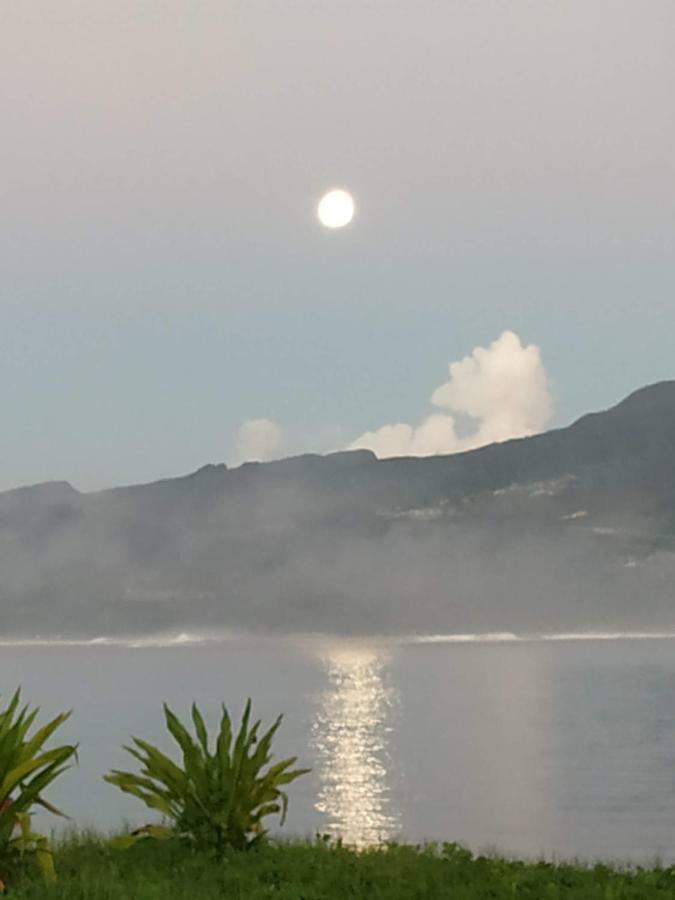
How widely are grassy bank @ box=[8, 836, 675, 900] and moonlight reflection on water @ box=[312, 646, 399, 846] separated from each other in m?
2.31

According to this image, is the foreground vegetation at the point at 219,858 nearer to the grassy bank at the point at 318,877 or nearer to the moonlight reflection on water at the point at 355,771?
the grassy bank at the point at 318,877

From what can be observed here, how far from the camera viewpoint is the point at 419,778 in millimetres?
90750

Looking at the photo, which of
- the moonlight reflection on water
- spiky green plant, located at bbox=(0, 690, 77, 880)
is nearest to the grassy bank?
spiky green plant, located at bbox=(0, 690, 77, 880)

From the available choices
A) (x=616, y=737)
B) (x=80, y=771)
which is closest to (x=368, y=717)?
(x=616, y=737)

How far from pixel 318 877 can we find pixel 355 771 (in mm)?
84739

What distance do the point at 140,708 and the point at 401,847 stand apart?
175697mm

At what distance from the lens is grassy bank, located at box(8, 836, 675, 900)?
40.0 ft

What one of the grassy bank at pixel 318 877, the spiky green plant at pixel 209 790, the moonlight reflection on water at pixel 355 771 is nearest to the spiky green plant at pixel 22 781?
the grassy bank at pixel 318 877

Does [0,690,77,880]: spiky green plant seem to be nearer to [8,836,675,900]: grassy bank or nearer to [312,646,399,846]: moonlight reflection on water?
[8,836,675,900]: grassy bank

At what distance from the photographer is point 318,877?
1307 cm

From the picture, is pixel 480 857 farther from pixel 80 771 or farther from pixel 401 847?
pixel 80 771

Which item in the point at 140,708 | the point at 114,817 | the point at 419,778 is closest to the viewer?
the point at 114,817

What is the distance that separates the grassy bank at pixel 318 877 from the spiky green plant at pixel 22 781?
239 millimetres

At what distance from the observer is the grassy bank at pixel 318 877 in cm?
1220
